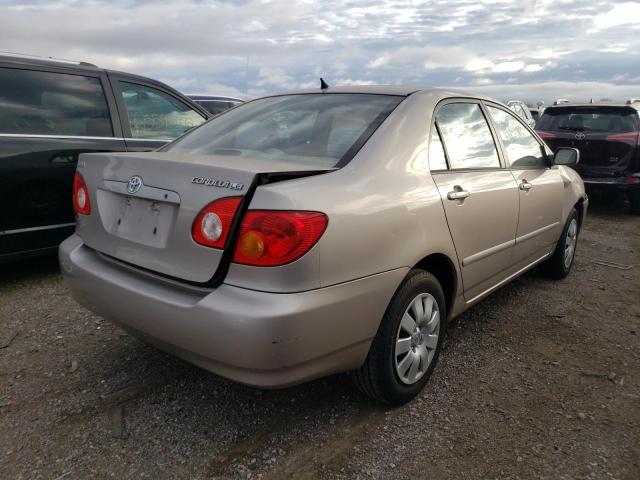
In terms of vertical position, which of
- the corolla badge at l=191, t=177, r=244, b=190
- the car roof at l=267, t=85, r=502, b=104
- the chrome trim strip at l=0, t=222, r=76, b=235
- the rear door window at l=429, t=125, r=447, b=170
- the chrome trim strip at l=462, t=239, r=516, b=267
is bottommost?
the chrome trim strip at l=0, t=222, r=76, b=235

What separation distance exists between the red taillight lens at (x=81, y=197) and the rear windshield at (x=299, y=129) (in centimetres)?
51

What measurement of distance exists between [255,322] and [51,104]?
3.25 metres

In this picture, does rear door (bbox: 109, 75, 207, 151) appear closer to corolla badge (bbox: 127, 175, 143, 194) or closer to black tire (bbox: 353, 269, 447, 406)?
corolla badge (bbox: 127, 175, 143, 194)

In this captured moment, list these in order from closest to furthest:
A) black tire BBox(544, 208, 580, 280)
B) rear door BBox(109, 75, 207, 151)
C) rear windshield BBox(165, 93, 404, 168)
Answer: rear windshield BBox(165, 93, 404, 168), black tire BBox(544, 208, 580, 280), rear door BBox(109, 75, 207, 151)

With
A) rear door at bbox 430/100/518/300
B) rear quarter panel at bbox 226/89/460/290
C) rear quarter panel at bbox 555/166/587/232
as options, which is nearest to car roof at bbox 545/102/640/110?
rear quarter panel at bbox 555/166/587/232

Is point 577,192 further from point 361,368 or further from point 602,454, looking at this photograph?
point 361,368

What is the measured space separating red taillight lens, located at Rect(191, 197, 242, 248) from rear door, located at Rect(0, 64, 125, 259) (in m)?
2.52

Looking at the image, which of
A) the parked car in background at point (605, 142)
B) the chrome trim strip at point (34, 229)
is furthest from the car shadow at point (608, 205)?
the chrome trim strip at point (34, 229)

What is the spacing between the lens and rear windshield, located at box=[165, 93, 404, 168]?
2426 millimetres

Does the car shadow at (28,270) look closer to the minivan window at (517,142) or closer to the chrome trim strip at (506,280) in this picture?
the chrome trim strip at (506,280)

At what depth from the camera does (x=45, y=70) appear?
4109 mm

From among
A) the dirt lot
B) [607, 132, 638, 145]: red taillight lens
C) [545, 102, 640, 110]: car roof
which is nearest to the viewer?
the dirt lot

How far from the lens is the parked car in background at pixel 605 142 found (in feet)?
24.2

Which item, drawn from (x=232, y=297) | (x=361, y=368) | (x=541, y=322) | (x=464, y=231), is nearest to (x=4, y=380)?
(x=232, y=297)
